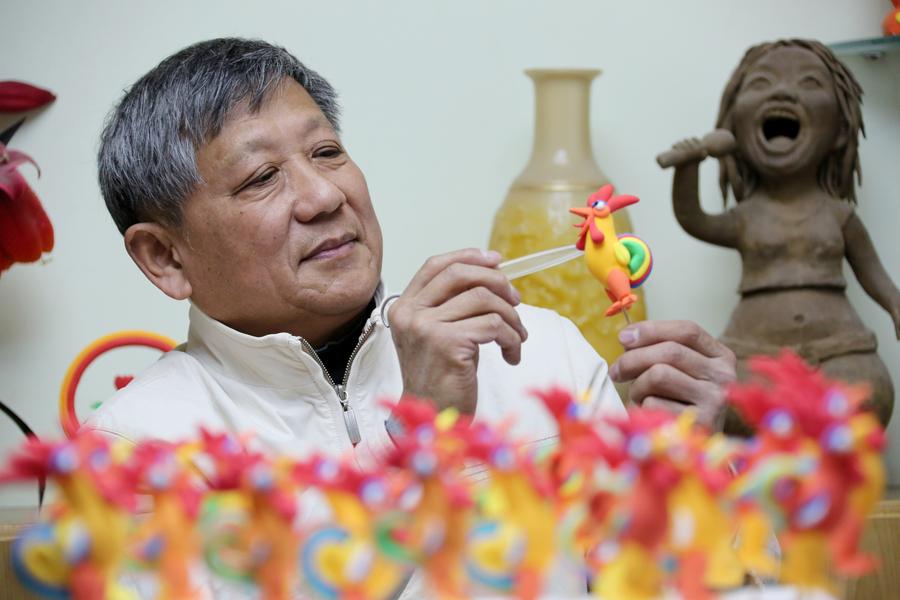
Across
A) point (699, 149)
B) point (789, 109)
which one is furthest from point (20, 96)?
point (789, 109)

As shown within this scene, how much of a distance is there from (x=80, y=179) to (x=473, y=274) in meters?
1.22

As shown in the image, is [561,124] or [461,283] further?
[561,124]

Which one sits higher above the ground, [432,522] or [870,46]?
[870,46]

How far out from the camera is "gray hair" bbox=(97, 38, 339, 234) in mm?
1332

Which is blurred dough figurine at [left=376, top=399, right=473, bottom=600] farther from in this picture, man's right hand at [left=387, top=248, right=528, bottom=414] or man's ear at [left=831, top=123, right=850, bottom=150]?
man's ear at [left=831, top=123, right=850, bottom=150]

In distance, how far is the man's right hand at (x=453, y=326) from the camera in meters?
1.16

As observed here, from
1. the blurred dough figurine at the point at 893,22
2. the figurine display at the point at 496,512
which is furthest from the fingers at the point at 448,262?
the blurred dough figurine at the point at 893,22

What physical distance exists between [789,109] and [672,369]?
2.78ft

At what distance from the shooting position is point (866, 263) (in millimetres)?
1885

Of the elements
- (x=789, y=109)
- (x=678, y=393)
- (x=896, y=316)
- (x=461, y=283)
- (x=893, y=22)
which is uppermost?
(x=893, y=22)

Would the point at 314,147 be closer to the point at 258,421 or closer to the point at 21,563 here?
the point at 258,421

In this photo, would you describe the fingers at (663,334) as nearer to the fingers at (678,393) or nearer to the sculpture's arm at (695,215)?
the fingers at (678,393)

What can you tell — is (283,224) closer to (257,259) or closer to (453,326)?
(257,259)

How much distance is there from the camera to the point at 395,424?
1.15m
